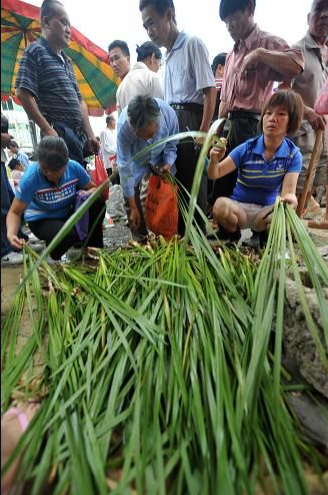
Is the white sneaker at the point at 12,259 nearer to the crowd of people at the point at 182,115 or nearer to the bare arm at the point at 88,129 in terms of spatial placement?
the crowd of people at the point at 182,115

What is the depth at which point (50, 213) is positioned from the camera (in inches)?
75.7

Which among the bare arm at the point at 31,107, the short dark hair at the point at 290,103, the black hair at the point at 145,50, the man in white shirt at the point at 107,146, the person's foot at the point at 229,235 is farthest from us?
the man in white shirt at the point at 107,146

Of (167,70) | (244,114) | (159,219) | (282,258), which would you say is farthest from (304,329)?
(167,70)

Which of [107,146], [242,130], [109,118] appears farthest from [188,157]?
[109,118]

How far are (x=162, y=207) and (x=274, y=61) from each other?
119cm

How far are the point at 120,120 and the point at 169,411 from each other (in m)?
1.81

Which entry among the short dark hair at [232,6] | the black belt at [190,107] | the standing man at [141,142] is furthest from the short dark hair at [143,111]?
the short dark hair at [232,6]

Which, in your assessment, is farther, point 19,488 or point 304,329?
point 304,329

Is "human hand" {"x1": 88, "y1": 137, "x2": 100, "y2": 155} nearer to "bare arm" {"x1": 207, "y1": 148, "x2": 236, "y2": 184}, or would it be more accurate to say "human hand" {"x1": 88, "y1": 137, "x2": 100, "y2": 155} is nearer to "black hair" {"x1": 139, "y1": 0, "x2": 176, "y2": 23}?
"black hair" {"x1": 139, "y1": 0, "x2": 176, "y2": 23}

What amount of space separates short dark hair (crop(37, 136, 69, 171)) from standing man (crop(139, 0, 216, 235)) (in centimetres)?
77

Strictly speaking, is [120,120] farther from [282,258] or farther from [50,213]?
[282,258]

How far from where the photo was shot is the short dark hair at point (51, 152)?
5.23ft

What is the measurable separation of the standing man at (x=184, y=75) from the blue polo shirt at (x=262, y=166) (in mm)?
283

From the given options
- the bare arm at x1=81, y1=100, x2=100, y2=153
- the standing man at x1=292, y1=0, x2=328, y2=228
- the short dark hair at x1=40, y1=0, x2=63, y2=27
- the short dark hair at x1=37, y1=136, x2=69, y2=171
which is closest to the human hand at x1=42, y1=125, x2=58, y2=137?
the short dark hair at x1=37, y1=136, x2=69, y2=171
